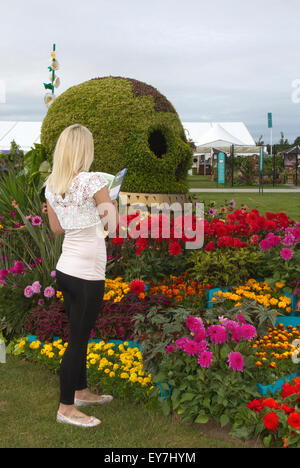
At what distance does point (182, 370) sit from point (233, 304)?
1162mm

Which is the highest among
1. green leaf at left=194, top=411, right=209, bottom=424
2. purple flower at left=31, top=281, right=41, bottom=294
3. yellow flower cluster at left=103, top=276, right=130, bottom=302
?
purple flower at left=31, top=281, right=41, bottom=294

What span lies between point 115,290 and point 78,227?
175 cm

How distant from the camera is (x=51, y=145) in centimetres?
707

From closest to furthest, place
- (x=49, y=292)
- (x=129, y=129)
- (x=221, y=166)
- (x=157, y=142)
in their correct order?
1. (x=49, y=292)
2. (x=129, y=129)
3. (x=157, y=142)
4. (x=221, y=166)

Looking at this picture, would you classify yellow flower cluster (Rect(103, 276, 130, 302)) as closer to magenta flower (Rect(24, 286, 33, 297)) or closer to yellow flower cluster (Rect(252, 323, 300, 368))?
magenta flower (Rect(24, 286, 33, 297))

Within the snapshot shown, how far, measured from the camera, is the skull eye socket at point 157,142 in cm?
693

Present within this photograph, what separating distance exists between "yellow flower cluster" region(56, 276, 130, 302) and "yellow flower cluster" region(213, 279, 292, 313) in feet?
2.73

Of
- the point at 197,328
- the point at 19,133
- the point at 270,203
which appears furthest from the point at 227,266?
the point at 19,133

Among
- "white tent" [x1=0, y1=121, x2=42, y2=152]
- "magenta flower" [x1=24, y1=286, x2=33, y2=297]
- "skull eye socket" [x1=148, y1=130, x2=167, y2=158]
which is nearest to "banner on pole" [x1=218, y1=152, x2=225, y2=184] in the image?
"white tent" [x1=0, y1=121, x2=42, y2=152]

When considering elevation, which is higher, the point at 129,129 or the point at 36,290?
the point at 129,129

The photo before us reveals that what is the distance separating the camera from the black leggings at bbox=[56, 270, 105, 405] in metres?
2.92

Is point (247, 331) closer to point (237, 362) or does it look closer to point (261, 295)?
point (237, 362)

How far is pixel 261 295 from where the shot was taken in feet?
14.2

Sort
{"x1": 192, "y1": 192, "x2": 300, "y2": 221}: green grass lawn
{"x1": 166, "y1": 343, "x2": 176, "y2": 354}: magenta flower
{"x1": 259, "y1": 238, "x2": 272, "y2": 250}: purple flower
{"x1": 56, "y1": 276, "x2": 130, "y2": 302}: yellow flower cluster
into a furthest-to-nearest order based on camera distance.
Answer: {"x1": 192, "y1": 192, "x2": 300, "y2": 221}: green grass lawn → {"x1": 259, "y1": 238, "x2": 272, "y2": 250}: purple flower → {"x1": 56, "y1": 276, "x2": 130, "y2": 302}: yellow flower cluster → {"x1": 166, "y1": 343, "x2": 176, "y2": 354}: magenta flower
